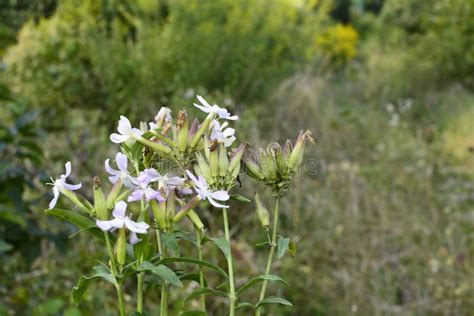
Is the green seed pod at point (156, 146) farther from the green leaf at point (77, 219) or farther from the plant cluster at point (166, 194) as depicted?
the green leaf at point (77, 219)

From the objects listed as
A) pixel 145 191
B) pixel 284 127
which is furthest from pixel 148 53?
pixel 145 191

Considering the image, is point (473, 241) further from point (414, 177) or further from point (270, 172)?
point (270, 172)

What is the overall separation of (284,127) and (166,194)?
3.85 m

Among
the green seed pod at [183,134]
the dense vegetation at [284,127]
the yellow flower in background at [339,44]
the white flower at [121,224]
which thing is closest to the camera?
the white flower at [121,224]

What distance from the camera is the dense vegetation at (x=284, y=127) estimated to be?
257 cm

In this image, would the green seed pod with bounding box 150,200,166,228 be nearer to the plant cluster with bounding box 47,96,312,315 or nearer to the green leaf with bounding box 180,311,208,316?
the plant cluster with bounding box 47,96,312,315

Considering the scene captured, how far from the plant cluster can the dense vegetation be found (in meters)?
0.87

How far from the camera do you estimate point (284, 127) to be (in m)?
4.55

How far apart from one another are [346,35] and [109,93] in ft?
18.9

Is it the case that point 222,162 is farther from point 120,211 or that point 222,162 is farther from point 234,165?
point 120,211

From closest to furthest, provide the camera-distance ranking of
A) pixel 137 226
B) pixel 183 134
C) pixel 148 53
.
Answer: pixel 137 226 → pixel 183 134 → pixel 148 53

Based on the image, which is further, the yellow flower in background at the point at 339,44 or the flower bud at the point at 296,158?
the yellow flower in background at the point at 339,44

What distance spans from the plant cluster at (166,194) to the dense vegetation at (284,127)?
2.85 ft

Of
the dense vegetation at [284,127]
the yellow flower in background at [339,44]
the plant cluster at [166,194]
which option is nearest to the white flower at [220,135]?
the plant cluster at [166,194]
